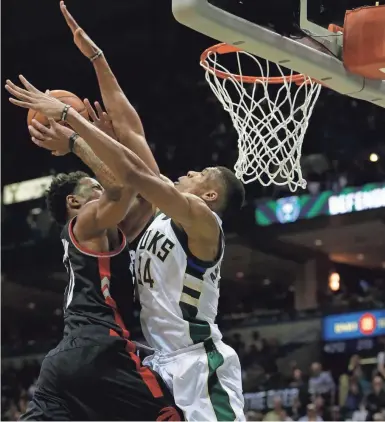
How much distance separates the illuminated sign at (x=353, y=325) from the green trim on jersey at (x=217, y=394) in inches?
288

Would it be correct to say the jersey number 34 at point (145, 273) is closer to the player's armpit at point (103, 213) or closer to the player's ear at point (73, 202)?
the player's armpit at point (103, 213)

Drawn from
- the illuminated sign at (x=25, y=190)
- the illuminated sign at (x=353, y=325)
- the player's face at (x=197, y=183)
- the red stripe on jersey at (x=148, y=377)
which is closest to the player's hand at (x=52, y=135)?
the player's face at (x=197, y=183)

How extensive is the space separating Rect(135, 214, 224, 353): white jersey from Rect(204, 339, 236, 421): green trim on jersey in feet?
0.32

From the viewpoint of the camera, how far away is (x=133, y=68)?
13.5 meters

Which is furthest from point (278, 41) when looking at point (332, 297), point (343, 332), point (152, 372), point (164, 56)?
point (164, 56)

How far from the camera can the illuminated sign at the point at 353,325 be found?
10.7 meters

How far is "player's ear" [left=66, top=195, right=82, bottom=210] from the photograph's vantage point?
372 cm

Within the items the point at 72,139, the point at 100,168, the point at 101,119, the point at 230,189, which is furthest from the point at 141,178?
the point at 230,189

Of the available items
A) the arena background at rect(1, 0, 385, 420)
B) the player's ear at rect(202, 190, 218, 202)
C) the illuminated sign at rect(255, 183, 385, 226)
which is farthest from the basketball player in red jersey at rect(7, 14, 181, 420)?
the illuminated sign at rect(255, 183, 385, 226)

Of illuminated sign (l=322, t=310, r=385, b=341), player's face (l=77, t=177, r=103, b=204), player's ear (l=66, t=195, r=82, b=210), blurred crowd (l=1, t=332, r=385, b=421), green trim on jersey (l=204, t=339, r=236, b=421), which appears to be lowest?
blurred crowd (l=1, t=332, r=385, b=421)

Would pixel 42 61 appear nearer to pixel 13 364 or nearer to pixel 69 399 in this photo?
pixel 13 364

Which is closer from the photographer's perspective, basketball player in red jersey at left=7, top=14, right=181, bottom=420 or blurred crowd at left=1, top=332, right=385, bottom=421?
basketball player in red jersey at left=7, top=14, right=181, bottom=420

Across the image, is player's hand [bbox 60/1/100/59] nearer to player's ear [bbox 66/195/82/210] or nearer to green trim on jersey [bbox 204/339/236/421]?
player's ear [bbox 66/195/82/210]

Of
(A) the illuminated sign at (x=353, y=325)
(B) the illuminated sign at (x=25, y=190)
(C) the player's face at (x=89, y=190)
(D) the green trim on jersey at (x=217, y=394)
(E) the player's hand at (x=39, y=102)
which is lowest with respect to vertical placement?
(A) the illuminated sign at (x=353, y=325)
